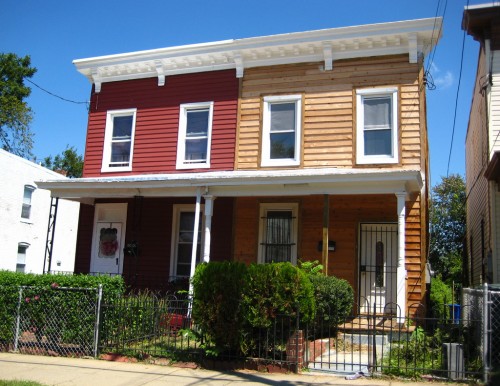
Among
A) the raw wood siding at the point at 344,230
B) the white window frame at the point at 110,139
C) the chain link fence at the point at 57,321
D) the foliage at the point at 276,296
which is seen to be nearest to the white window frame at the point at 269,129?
the raw wood siding at the point at 344,230

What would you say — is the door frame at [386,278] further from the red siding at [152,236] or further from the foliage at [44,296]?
the foliage at [44,296]

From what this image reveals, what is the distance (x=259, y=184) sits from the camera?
11.9m

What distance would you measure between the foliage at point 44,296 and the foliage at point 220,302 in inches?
72.8

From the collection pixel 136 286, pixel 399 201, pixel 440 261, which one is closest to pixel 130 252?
pixel 136 286

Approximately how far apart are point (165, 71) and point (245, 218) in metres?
5.00

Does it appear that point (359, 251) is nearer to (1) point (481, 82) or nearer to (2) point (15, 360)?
(1) point (481, 82)

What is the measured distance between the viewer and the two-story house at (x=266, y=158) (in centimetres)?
1230

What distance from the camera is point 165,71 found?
1508 centimetres

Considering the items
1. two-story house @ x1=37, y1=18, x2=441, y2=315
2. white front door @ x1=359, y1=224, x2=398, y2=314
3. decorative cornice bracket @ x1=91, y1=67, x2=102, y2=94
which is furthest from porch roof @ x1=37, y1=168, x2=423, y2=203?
decorative cornice bracket @ x1=91, y1=67, x2=102, y2=94

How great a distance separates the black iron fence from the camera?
770 centimetres

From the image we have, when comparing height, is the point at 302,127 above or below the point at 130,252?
above

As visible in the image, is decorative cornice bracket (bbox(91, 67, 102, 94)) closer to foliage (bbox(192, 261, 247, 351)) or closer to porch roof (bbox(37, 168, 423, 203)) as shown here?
porch roof (bbox(37, 168, 423, 203))

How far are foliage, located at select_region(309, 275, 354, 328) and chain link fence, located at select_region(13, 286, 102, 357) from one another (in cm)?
408

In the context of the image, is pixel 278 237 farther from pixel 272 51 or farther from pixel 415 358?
pixel 415 358
